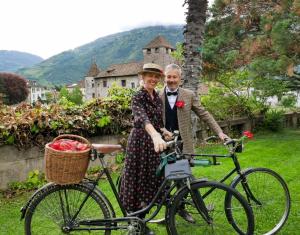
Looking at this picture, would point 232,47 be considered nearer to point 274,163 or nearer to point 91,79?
point 274,163

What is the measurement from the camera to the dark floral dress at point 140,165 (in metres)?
4.09

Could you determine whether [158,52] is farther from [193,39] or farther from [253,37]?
[193,39]

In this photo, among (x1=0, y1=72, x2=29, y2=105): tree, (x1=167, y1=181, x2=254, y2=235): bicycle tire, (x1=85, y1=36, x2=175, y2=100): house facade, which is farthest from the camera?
(x1=0, y1=72, x2=29, y2=105): tree

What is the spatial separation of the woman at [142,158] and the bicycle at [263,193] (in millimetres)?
482

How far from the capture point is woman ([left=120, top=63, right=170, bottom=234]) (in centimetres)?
408

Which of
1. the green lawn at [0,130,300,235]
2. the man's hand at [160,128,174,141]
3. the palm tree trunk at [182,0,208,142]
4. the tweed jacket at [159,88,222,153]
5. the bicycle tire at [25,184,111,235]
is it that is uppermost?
the palm tree trunk at [182,0,208,142]

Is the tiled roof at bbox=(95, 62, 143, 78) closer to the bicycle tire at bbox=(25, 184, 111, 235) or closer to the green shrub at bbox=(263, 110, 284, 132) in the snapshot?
the green shrub at bbox=(263, 110, 284, 132)

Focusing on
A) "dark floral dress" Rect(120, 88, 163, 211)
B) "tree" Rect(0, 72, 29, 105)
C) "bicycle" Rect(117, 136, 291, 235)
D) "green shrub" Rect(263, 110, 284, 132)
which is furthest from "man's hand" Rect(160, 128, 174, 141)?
"tree" Rect(0, 72, 29, 105)

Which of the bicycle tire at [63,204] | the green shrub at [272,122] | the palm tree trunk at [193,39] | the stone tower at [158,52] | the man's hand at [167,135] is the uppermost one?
A: the stone tower at [158,52]

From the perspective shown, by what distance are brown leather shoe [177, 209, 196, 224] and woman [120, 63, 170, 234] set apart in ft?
1.15

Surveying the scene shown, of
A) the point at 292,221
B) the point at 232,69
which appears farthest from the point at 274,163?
the point at 232,69

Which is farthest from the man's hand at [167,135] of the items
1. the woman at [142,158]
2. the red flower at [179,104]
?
the red flower at [179,104]

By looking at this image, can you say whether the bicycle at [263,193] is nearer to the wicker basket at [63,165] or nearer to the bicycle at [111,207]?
the bicycle at [111,207]

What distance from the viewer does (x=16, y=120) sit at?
6938 millimetres
